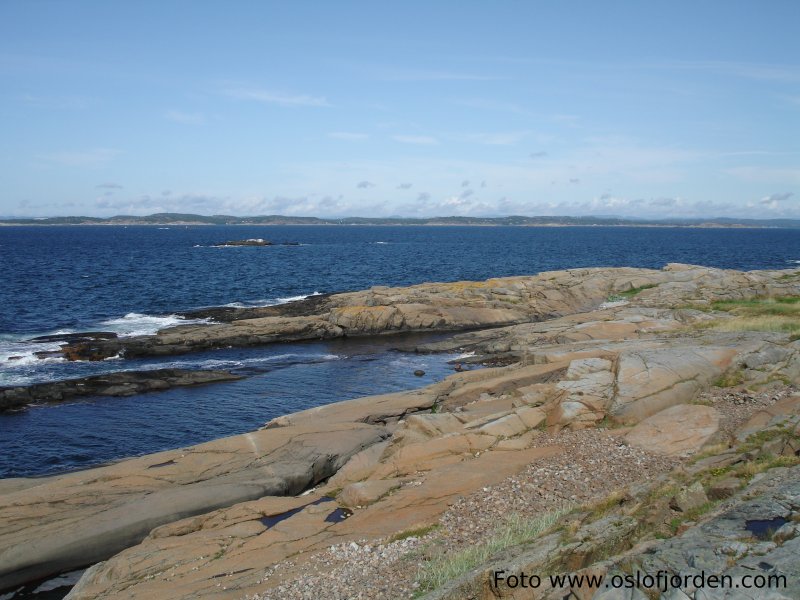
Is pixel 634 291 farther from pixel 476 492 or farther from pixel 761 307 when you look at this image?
pixel 476 492

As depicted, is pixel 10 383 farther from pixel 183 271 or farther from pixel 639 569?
pixel 183 271

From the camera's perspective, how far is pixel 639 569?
9328 millimetres

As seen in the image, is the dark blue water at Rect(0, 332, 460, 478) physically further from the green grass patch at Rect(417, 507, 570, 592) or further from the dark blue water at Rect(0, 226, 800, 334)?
the dark blue water at Rect(0, 226, 800, 334)

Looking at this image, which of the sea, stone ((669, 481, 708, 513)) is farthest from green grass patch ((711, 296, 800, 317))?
stone ((669, 481, 708, 513))

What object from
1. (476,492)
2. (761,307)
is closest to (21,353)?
(476,492)

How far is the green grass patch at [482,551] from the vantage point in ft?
38.6

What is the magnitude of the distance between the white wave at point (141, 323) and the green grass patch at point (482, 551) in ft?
134

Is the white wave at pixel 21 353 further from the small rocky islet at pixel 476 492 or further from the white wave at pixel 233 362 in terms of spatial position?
the small rocky islet at pixel 476 492

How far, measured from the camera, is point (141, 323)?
53.3 meters

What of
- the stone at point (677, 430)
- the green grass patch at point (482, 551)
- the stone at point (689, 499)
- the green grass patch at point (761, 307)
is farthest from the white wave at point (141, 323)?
the stone at point (689, 499)

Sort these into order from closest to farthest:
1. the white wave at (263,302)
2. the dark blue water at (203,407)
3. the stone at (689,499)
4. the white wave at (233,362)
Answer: the stone at (689,499), the dark blue water at (203,407), the white wave at (233,362), the white wave at (263,302)

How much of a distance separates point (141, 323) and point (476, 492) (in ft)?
143

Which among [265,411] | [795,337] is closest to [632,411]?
[795,337]

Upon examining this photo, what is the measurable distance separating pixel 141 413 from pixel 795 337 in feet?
101
